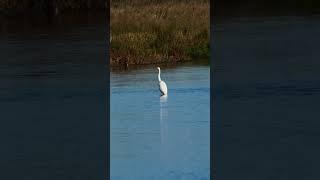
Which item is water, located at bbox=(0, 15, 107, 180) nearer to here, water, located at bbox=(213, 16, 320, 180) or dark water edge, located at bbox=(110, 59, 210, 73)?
dark water edge, located at bbox=(110, 59, 210, 73)

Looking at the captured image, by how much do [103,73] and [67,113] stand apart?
6582 mm

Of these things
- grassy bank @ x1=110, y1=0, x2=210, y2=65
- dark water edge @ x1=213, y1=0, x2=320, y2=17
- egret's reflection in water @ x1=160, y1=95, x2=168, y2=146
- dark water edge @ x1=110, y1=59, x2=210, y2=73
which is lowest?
dark water edge @ x1=213, y1=0, x2=320, y2=17

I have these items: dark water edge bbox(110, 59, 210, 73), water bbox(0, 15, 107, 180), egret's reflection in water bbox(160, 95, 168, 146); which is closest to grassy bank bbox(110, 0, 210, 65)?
dark water edge bbox(110, 59, 210, 73)

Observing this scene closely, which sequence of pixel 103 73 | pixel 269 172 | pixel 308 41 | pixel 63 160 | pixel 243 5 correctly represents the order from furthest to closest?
1. pixel 243 5
2. pixel 308 41
3. pixel 103 73
4. pixel 63 160
5. pixel 269 172

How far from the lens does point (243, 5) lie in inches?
2237

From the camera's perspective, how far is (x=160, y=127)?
19.8m

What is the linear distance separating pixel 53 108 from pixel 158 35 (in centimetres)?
1170

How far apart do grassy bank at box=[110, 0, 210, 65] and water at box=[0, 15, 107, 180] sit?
0.68m

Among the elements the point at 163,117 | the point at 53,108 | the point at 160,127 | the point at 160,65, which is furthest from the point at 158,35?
the point at 160,127

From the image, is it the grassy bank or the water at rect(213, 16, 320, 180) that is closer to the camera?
the water at rect(213, 16, 320, 180)

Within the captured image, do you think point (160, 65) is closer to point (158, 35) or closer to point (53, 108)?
point (158, 35)

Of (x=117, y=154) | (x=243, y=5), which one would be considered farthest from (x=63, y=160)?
(x=243, y=5)

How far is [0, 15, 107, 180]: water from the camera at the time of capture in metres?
17.3

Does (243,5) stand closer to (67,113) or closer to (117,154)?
(67,113)
